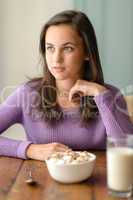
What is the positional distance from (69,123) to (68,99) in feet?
0.48

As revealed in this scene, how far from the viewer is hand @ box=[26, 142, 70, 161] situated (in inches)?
55.8

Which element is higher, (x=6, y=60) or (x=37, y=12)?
(x=37, y=12)

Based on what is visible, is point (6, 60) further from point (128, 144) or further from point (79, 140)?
point (128, 144)

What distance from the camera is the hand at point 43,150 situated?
1.42 meters

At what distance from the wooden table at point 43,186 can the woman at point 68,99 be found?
0.91 ft

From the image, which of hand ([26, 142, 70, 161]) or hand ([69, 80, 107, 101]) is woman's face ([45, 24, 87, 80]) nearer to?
hand ([69, 80, 107, 101])

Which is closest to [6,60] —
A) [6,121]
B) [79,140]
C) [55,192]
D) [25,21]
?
[25,21]

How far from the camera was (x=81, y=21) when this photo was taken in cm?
181

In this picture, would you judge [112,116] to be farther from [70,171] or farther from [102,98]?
[70,171]

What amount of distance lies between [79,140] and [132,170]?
2.18 feet

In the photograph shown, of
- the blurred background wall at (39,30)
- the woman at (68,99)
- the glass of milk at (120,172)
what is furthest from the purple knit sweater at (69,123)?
the blurred background wall at (39,30)

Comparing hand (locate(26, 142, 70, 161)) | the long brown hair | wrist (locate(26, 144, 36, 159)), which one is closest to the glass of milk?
hand (locate(26, 142, 70, 161))

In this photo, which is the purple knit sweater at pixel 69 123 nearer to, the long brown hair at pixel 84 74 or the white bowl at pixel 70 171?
the long brown hair at pixel 84 74

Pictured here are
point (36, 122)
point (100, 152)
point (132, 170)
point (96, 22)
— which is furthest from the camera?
point (96, 22)
